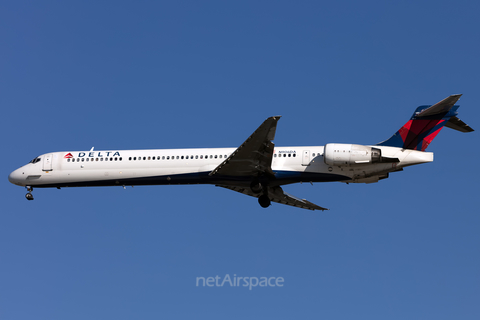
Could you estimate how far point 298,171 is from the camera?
29172 millimetres

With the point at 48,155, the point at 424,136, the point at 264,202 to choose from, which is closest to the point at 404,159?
the point at 424,136

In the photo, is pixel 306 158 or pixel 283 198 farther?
pixel 283 198

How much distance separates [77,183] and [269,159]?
11.3 meters

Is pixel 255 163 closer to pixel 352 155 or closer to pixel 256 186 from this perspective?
pixel 256 186

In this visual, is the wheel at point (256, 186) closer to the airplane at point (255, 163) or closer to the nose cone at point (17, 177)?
the airplane at point (255, 163)

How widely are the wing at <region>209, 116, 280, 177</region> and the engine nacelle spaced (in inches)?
120

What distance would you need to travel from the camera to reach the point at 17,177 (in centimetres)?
3278

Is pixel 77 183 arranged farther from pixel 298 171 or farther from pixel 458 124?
pixel 458 124

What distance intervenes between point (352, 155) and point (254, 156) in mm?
4789

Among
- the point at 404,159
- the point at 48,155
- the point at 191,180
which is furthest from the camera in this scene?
the point at 48,155

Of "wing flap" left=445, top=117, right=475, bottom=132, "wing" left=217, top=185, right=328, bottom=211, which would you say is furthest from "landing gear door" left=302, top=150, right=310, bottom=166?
"wing flap" left=445, top=117, right=475, bottom=132

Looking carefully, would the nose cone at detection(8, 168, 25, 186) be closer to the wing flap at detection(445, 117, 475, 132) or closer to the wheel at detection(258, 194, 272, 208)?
the wheel at detection(258, 194, 272, 208)

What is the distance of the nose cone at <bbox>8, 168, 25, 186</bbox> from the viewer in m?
32.7

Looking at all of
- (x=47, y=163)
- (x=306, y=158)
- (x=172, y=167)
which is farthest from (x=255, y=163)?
(x=47, y=163)
